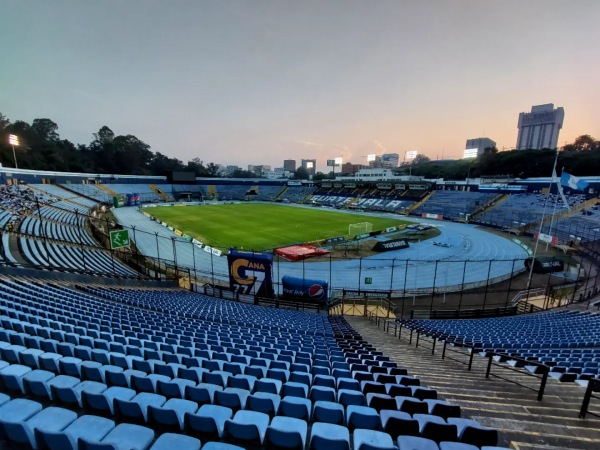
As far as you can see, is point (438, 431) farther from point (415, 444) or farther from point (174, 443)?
point (174, 443)

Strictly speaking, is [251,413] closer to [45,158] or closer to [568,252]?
[568,252]

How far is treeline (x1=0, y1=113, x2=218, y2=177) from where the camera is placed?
81.8m

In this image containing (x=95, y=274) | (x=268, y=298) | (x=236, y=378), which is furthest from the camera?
(x=268, y=298)

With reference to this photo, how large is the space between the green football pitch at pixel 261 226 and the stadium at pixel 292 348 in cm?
117

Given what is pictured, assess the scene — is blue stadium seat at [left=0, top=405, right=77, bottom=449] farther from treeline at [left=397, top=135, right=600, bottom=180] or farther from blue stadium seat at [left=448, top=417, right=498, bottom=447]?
treeline at [left=397, top=135, right=600, bottom=180]

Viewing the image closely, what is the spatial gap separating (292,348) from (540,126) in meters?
248

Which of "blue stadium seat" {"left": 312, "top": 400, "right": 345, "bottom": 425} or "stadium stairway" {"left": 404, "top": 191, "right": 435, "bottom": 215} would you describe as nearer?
"blue stadium seat" {"left": 312, "top": 400, "right": 345, "bottom": 425}

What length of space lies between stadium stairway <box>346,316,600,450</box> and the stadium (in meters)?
0.04

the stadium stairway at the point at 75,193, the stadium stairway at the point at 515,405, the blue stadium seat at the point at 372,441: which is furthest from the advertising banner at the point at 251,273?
the stadium stairway at the point at 75,193

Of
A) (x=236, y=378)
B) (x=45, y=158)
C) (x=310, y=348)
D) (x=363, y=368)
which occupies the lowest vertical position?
(x=310, y=348)

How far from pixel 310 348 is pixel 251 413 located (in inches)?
194

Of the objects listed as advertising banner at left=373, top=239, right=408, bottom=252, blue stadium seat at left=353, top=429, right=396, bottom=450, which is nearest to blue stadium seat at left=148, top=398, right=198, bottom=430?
blue stadium seat at left=353, top=429, right=396, bottom=450

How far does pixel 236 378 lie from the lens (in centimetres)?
506

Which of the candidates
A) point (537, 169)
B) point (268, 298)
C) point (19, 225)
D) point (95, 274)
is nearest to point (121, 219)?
point (19, 225)
